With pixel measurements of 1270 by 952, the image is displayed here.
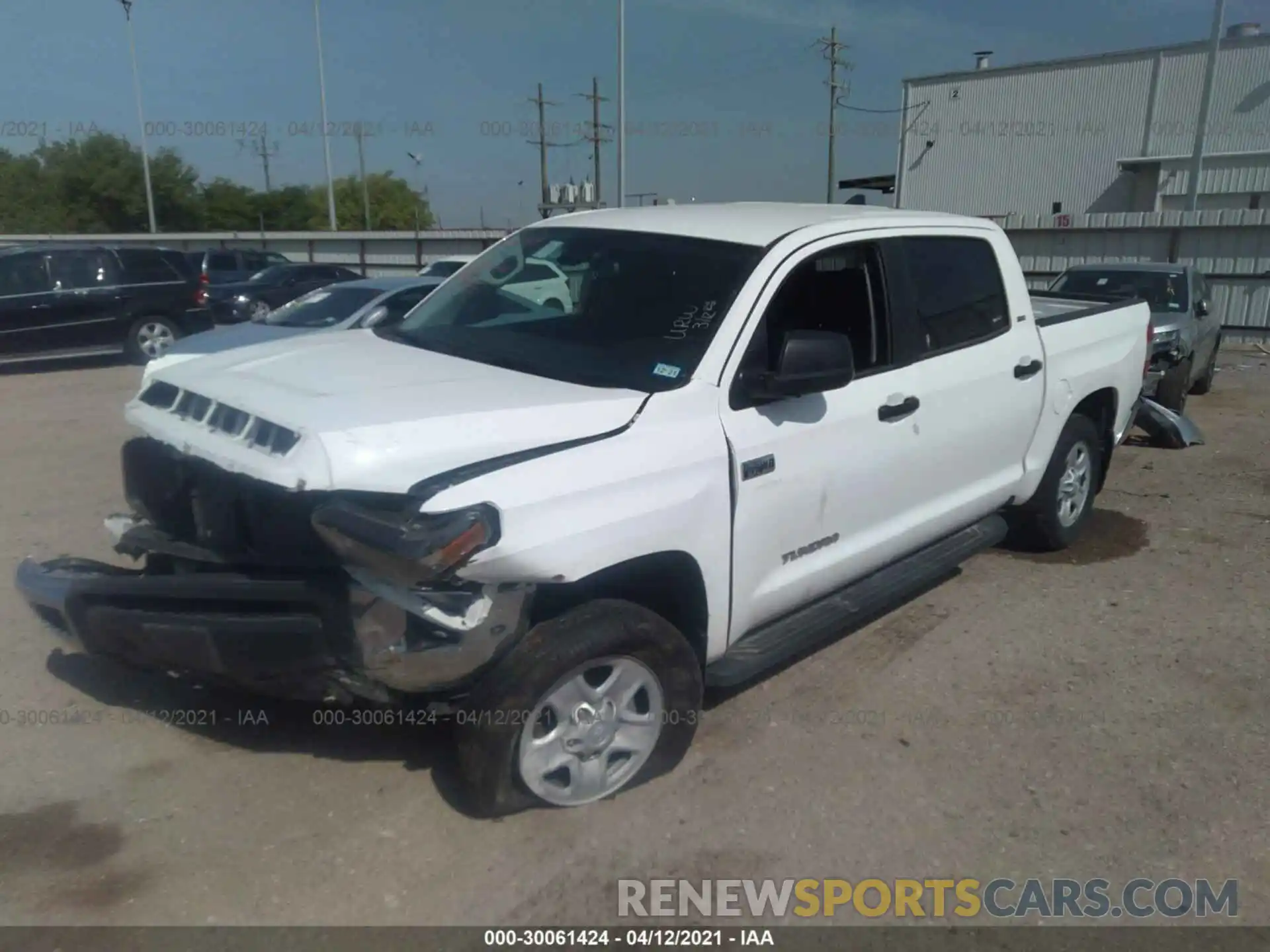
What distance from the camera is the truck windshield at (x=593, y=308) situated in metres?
3.64

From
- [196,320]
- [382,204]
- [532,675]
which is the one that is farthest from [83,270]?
[382,204]

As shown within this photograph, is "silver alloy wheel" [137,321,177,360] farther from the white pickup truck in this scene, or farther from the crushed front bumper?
the crushed front bumper

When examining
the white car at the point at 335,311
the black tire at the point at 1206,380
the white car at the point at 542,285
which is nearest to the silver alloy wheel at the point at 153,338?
the white car at the point at 335,311

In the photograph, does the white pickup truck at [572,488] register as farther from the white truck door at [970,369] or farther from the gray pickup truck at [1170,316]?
the gray pickup truck at [1170,316]

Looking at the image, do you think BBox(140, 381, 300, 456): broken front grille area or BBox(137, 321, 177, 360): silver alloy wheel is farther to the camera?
BBox(137, 321, 177, 360): silver alloy wheel

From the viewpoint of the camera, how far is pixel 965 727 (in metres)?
4.04

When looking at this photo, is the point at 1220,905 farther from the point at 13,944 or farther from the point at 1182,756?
the point at 13,944

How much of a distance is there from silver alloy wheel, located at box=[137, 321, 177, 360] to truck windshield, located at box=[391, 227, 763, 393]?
11414 mm

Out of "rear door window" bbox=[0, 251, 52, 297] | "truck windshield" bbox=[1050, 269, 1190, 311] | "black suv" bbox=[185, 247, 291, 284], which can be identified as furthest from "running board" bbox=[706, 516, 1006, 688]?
"black suv" bbox=[185, 247, 291, 284]

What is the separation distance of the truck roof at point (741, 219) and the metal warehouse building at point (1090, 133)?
1204 inches

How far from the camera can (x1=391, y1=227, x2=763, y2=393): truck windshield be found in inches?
143

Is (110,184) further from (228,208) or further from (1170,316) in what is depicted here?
(1170,316)

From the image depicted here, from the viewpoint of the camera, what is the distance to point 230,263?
23.7 meters

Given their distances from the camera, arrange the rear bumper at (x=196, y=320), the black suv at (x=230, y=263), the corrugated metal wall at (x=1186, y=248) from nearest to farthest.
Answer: the rear bumper at (x=196, y=320), the corrugated metal wall at (x=1186, y=248), the black suv at (x=230, y=263)
